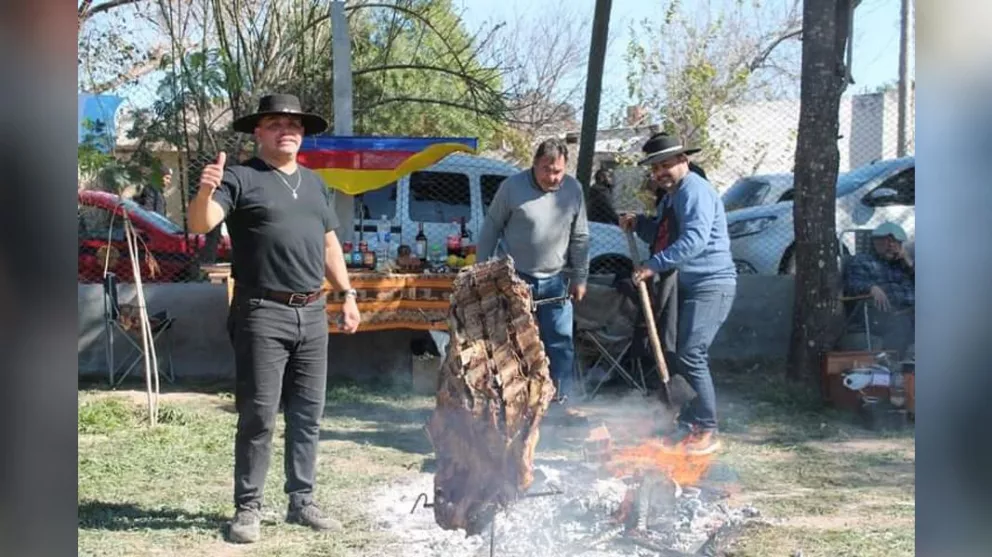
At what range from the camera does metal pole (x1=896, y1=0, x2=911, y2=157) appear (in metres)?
17.7

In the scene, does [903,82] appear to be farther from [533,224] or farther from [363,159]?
[533,224]

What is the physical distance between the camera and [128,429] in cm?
725

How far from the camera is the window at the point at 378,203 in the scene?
33.2 ft

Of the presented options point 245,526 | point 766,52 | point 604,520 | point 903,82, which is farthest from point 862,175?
point 766,52

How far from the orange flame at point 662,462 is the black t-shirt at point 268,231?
6.41 feet

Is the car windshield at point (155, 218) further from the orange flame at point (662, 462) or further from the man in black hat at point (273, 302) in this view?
the orange flame at point (662, 462)

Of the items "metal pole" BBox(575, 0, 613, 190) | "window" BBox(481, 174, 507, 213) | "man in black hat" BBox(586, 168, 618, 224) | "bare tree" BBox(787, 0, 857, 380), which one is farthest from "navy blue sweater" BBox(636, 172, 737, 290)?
"man in black hat" BBox(586, 168, 618, 224)

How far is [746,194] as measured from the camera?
12172mm

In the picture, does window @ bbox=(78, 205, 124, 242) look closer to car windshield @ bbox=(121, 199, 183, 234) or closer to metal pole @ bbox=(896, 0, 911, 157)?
car windshield @ bbox=(121, 199, 183, 234)

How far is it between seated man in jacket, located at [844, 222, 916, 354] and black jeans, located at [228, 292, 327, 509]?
16.5ft

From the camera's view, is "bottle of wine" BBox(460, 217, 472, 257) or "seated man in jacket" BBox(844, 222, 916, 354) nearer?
"seated man in jacket" BBox(844, 222, 916, 354)

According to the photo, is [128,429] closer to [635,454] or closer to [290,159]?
[290,159]
